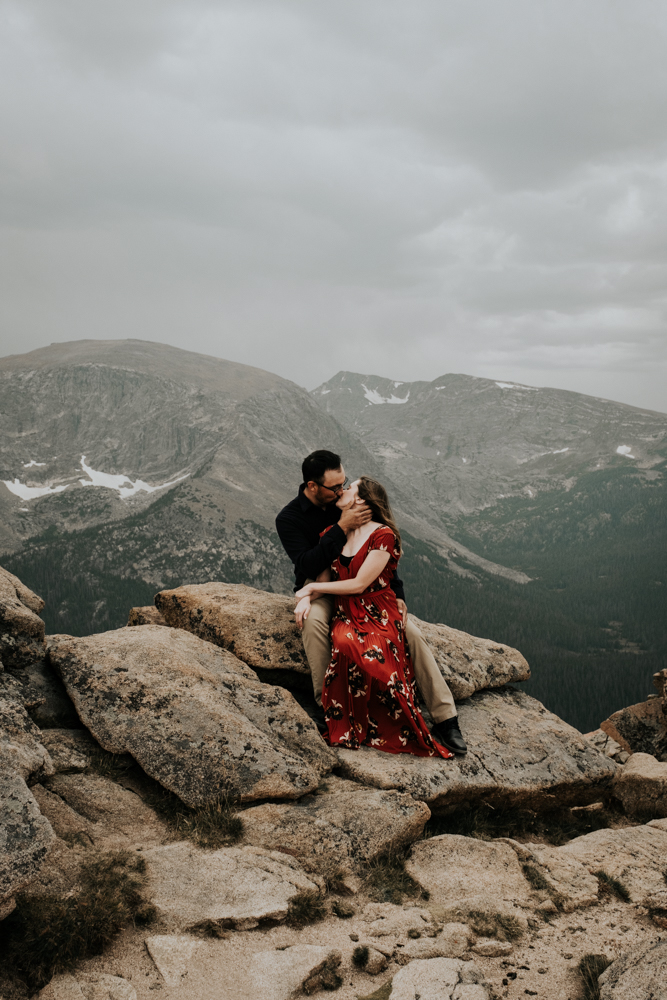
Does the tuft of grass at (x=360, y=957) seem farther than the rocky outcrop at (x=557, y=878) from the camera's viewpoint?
No

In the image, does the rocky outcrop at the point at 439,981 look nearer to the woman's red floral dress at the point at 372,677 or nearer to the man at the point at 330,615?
the woman's red floral dress at the point at 372,677

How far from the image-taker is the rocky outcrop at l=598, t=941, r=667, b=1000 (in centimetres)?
453

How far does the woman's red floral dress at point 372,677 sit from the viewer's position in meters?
8.60

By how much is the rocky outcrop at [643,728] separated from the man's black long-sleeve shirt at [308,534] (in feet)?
36.9

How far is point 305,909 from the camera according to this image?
578 cm

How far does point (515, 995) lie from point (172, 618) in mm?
8268

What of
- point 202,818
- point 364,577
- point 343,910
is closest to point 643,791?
point 364,577

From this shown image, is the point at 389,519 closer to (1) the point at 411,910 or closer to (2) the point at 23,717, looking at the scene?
(1) the point at 411,910

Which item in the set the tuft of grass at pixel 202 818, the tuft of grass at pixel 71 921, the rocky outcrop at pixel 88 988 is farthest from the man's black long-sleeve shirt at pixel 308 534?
the rocky outcrop at pixel 88 988

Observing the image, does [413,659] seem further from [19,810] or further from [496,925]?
[19,810]

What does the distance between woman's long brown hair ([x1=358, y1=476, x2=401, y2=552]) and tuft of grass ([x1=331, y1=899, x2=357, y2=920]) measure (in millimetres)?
4896

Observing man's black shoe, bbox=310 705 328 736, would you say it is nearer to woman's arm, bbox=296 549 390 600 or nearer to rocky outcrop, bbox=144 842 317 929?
woman's arm, bbox=296 549 390 600

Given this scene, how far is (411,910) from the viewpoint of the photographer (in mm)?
6109

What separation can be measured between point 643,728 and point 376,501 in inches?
534
